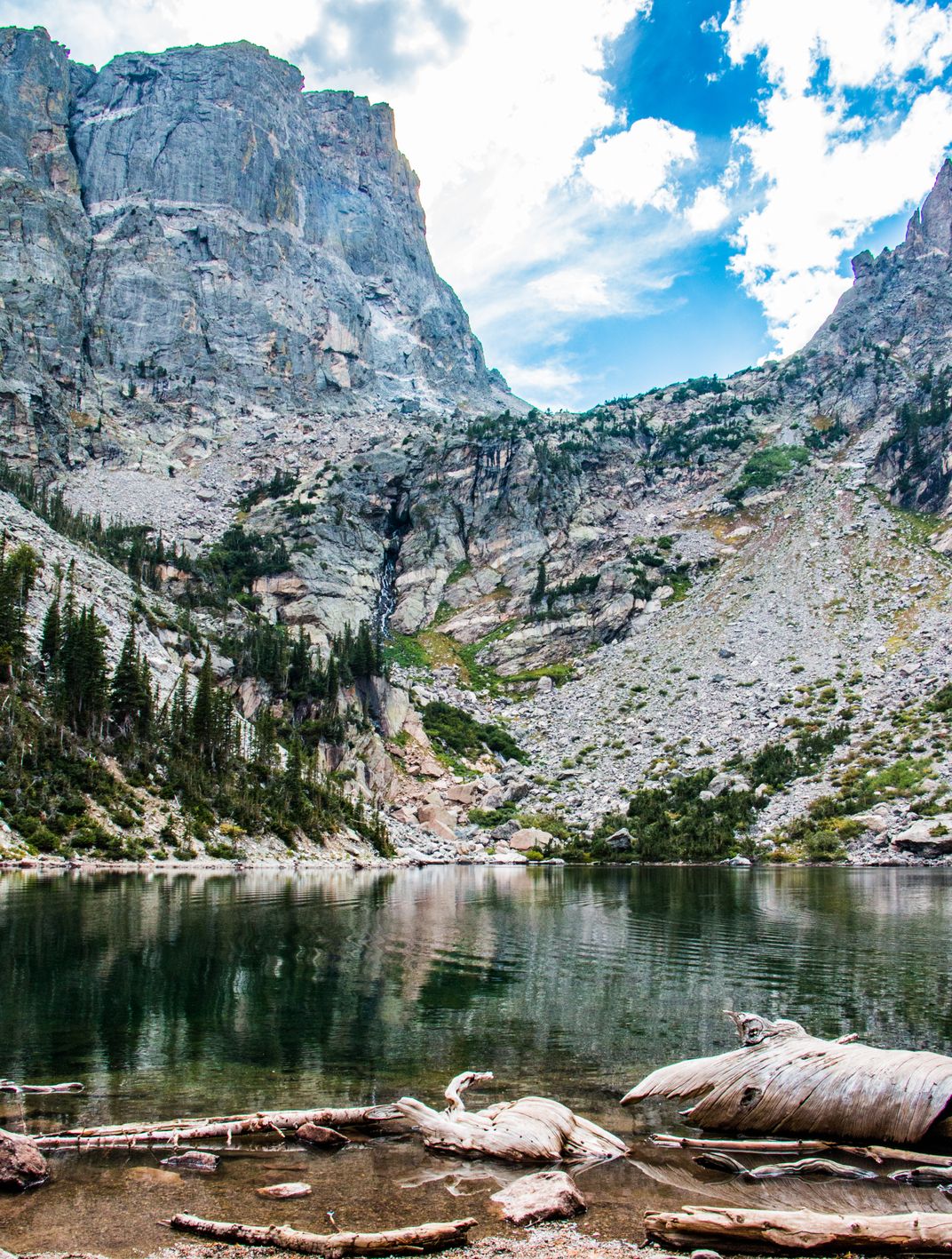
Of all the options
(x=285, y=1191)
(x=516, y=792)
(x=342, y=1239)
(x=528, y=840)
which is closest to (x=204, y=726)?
(x=528, y=840)

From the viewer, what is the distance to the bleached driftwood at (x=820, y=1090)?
35.0 ft

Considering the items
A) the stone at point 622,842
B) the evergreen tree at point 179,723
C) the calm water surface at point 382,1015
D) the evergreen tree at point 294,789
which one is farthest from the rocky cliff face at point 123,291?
the calm water surface at point 382,1015

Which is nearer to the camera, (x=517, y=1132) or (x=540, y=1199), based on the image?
(x=540, y=1199)

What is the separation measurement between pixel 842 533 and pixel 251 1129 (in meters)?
154

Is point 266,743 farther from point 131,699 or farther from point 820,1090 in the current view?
point 820,1090

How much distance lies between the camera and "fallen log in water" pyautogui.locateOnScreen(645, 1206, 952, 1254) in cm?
769

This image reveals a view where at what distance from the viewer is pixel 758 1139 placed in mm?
11086

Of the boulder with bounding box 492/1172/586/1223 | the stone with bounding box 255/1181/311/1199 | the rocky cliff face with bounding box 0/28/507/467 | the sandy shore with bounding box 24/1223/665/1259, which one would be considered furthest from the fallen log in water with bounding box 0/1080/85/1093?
the rocky cliff face with bounding box 0/28/507/467

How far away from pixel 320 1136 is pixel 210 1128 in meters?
1.52

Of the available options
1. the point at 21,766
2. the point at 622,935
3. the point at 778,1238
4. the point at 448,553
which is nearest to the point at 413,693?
the point at 448,553

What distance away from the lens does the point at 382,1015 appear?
18.5 metres

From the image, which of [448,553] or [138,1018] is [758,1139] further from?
[448,553]

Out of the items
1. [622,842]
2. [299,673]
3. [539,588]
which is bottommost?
[622,842]

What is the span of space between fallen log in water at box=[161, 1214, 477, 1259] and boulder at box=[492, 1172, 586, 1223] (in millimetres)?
850
